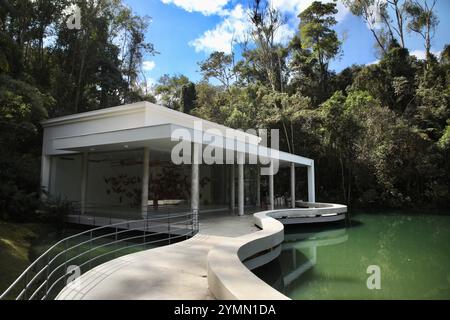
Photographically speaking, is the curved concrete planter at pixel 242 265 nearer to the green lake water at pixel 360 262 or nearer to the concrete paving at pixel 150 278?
the concrete paving at pixel 150 278

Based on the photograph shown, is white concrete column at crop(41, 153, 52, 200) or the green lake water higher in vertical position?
white concrete column at crop(41, 153, 52, 200)

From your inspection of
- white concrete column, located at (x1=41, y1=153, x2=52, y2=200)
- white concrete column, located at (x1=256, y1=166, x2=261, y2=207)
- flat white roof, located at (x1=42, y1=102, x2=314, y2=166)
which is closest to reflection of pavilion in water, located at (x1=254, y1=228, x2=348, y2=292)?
flat white roof, located at (x1=42, y1=102, x2=314, y2=166)

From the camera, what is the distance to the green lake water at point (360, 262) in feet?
23.2

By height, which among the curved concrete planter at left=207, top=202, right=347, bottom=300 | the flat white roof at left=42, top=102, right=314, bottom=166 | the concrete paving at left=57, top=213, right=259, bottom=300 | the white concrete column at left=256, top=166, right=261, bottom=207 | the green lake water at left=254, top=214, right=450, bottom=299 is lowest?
the green lake water at left=254, top=214, right=450, bottom=299

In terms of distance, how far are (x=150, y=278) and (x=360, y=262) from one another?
7.01 m

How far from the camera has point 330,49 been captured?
113 ft

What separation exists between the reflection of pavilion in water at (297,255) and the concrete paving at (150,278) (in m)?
2.11

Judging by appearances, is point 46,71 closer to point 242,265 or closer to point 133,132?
point 133,132

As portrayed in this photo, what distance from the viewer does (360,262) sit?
31.5ft

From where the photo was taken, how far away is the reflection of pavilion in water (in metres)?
8.06

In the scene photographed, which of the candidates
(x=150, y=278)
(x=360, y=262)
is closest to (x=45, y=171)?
(x=150, y=278)

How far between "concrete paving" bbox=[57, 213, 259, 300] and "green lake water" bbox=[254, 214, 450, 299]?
2.45 meters

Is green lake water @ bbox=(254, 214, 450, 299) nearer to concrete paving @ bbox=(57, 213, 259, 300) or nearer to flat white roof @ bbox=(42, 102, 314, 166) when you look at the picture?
concrete paving @ bbox=(57, 213, 259, 300)

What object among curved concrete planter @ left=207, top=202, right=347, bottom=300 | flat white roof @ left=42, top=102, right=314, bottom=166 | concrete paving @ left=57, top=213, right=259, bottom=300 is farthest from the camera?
flat white roof @ left=42, top=102, right=314, bottom=166
